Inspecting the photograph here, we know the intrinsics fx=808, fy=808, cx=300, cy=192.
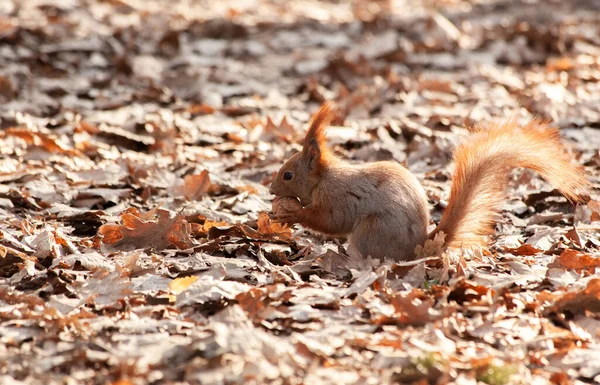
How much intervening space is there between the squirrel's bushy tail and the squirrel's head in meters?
0.74

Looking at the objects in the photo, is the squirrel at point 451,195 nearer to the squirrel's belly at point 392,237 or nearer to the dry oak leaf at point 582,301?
the squirrel's belly at point 392,237

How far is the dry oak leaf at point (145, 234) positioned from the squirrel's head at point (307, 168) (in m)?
0.61

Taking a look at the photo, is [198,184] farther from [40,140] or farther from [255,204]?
[40,140]

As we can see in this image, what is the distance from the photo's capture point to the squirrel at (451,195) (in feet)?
13.2

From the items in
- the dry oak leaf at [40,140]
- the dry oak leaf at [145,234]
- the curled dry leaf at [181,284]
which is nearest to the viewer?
the curled dry leaf at [181,284]

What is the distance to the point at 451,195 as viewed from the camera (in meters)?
4.11

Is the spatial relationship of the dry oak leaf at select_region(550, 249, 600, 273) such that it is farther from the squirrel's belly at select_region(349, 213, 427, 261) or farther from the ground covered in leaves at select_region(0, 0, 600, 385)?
the squirrel's belly at select_region(349, 213, 427, 261)

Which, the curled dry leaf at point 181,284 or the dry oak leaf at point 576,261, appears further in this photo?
the dry oak leaf at point 576,261

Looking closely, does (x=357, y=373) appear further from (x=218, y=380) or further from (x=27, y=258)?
(x=27, y=258)

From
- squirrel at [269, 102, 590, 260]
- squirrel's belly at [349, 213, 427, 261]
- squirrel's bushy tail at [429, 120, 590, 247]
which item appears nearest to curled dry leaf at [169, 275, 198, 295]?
squirrel at [269, 102, 590, 260]

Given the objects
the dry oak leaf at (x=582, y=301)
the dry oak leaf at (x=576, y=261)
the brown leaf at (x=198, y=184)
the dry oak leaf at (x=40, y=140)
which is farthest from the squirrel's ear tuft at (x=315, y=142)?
the dry oak leaf at (x=40, y=140)

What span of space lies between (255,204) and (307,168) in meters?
0.82

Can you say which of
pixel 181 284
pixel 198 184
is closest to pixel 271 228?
pixel 181 284

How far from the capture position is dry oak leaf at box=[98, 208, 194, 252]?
4.29 metres
